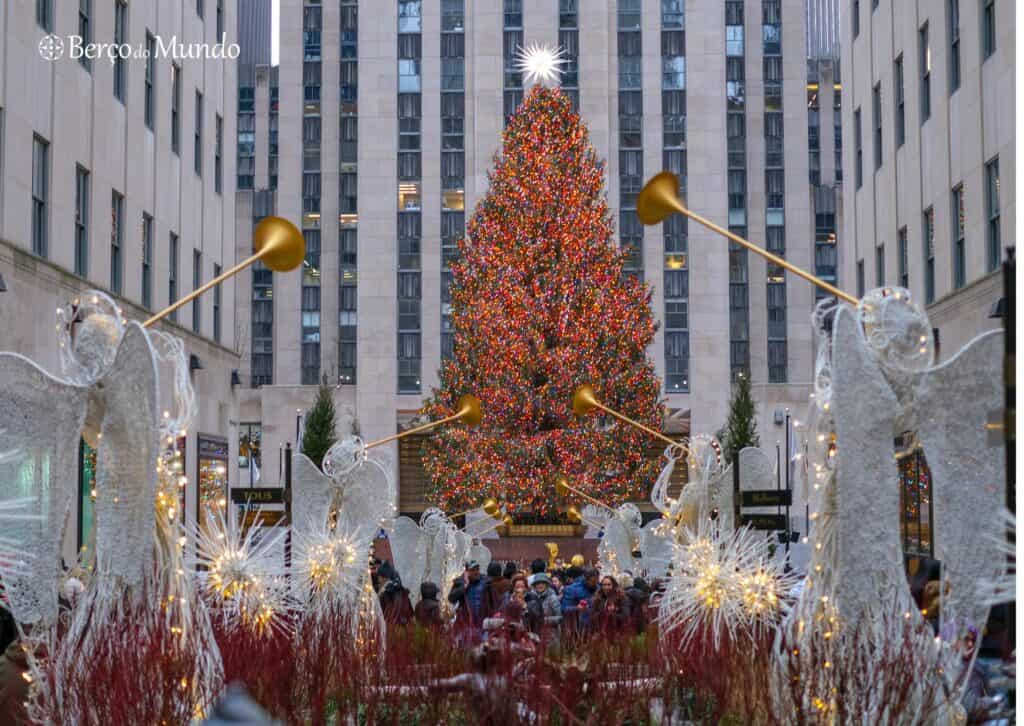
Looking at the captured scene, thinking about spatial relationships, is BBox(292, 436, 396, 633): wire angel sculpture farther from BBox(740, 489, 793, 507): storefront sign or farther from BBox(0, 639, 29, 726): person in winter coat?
BBox(740, 489, 793, 507): storefront sign

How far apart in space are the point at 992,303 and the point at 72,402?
15.9 meters

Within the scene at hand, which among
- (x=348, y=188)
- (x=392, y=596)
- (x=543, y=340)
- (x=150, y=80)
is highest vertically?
(x=348, y=188)

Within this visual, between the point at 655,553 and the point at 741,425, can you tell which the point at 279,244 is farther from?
the point at 741,425

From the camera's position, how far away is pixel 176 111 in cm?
3250

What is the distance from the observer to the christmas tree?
136 feet

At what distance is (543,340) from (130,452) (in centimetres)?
3423

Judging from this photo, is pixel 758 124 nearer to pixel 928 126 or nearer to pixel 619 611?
pixel 928 126

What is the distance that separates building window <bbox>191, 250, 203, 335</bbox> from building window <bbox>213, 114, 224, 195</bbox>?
8.35 ft

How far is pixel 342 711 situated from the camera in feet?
29.2

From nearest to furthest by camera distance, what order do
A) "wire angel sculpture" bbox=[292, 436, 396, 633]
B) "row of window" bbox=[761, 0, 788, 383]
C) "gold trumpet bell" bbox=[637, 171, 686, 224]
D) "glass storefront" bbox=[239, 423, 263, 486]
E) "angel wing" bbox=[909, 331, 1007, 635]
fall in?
"angel wing" bbox=[909, 331, 1007, 635] → "gold trumpet bell" bbox=[637, 171, 686, 224] → "wire angel sculpture" bbox=[292, 436, 396, 633] → "row of window" bbox=[761, 0, 788, 383] → "glass storefront" bbox=[239, 423, 263, 486]

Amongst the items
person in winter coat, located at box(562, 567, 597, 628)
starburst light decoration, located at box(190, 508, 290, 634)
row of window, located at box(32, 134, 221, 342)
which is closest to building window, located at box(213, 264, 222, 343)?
row of window, located at box(32, 134, 221, 342)

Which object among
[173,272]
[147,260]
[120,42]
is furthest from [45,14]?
[173,272]

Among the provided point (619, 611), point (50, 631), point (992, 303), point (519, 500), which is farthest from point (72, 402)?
point (519, 500)

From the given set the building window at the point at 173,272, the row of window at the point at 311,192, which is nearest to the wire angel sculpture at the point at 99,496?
the building window at the point at 173,272
